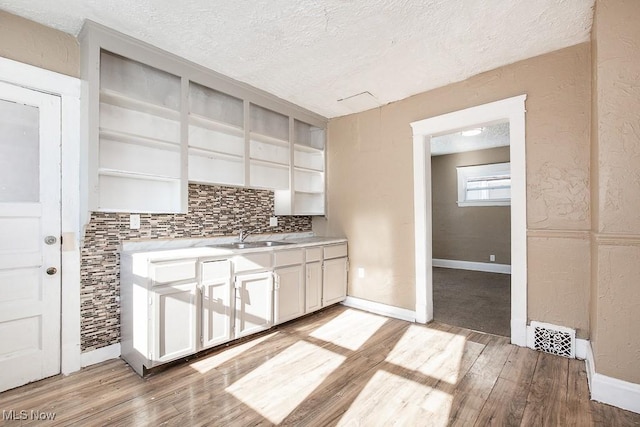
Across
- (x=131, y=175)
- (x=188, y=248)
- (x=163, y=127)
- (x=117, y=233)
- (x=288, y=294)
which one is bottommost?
(x=288, y=294)

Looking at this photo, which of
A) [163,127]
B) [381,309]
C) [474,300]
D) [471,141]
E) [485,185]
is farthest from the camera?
[485,185]

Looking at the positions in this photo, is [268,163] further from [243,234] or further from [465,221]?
[465,221]

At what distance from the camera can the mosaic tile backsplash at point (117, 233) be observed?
2369 millimetres

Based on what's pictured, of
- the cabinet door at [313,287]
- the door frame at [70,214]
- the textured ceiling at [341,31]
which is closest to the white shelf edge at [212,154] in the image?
the textured ceiling at [341,31]

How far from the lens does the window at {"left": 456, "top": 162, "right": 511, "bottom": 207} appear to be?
19.5 ft

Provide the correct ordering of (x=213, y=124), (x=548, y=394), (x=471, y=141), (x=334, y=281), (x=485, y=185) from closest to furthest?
(x=548, y=394) → (x=213, y=124) → (x=334, y=281) → (x=471, y=141) → (x=485, y=185)

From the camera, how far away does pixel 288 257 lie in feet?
10.3

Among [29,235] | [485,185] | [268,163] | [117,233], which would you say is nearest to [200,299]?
[117,233]

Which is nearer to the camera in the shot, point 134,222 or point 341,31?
point 341,31

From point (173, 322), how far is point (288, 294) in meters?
1.15

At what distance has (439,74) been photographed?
2.87 m

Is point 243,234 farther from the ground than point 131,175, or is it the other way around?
point 131,175

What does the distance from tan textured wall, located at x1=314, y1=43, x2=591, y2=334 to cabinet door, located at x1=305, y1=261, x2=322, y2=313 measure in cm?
57

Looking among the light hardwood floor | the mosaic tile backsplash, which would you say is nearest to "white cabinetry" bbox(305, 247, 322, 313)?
the light hardwood floor
